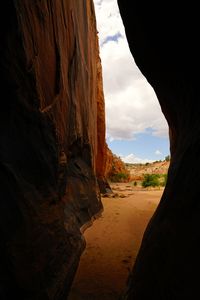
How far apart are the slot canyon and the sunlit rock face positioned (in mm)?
12

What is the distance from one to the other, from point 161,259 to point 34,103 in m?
2.88

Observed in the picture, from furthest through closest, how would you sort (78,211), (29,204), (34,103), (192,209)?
(78,211) < (34,103) < (29,204) < (192,209)

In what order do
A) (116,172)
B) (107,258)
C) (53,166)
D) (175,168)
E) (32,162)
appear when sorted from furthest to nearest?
(116,172) < (107,258) < (53,166) < (32,162) < (175,168)

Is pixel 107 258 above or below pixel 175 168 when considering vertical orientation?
below

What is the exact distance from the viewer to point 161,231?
257 cm

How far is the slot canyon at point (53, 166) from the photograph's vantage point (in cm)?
219

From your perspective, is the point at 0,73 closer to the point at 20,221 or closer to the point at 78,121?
the point at 20,221

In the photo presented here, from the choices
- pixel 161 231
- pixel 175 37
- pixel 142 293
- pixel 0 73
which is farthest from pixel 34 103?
pixel 142 293

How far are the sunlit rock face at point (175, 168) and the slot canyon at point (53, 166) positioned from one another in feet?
0.04

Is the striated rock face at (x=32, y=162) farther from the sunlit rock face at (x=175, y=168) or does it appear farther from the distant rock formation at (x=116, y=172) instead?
the distant rock formation at (x=116, y=172)

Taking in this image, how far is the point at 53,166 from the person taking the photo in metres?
4.23

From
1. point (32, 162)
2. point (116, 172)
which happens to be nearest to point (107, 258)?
→ point (32, 162)

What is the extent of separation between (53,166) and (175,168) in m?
2.22

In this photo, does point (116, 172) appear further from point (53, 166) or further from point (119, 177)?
point (53, 166)
